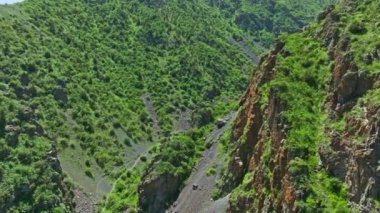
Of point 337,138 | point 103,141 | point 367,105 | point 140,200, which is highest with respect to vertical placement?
point 367,105

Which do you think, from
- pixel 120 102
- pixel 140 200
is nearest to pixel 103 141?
pixel 120 102

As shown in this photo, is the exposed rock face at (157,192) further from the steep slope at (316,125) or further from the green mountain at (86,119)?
the steep slope at (316,125)

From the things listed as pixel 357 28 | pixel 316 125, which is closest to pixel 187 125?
pixel 357 28

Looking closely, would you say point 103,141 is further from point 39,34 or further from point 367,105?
point 367,105

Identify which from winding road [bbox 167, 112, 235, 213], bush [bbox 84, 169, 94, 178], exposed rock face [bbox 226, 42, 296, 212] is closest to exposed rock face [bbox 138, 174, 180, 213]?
winding road [bbox 167, 112, 235, 213]

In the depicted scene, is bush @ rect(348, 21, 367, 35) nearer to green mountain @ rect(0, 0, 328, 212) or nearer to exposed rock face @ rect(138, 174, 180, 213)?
green mountain @ rect(0, 0, 328, 212)

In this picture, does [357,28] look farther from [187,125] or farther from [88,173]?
[187,125]
